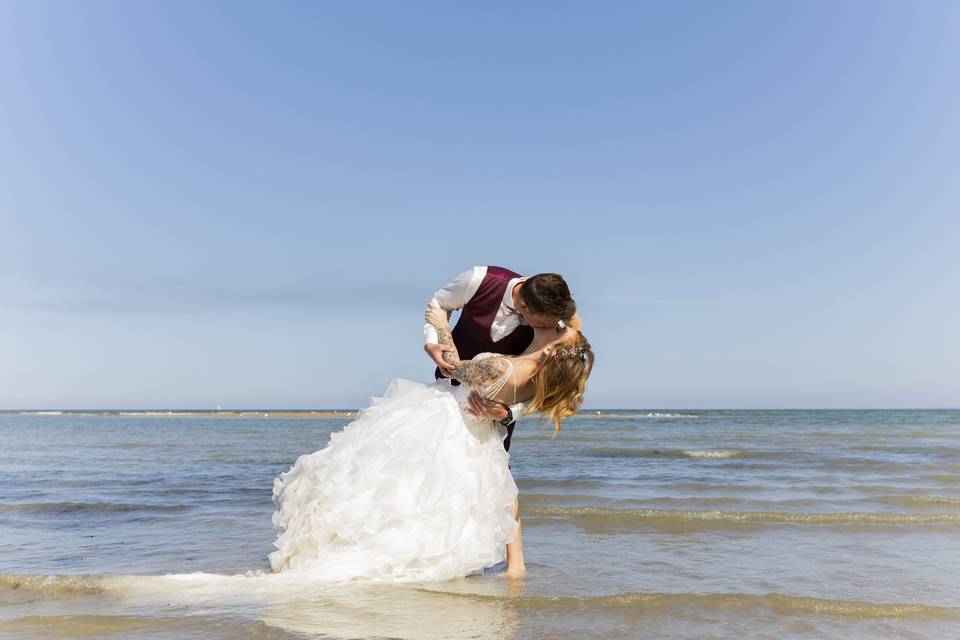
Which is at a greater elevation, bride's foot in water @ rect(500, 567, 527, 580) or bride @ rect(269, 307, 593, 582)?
bride @ rect(269, 307, 593, 582)

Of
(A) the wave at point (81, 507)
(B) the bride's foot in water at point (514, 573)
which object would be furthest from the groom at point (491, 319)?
(A) the wave at point (81, 507)

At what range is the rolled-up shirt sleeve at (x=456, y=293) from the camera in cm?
502

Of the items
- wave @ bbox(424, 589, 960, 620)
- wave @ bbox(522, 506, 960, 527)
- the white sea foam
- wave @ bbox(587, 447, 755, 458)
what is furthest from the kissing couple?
the white sea foam

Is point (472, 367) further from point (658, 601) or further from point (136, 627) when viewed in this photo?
point (136, 627)

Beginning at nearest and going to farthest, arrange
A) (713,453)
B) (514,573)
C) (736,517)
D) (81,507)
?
(514,573) < (736,517) < (81,507) < (713,453)

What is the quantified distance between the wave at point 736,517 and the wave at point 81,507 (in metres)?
4.50

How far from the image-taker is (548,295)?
460cm

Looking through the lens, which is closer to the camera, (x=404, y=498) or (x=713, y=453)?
(x=404, y=498)

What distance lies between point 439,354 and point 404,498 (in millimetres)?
977

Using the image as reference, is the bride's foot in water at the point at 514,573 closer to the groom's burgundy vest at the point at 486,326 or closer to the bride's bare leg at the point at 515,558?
the bride's bare leg at the point at 515,558

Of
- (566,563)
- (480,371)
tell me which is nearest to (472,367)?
(480,371)

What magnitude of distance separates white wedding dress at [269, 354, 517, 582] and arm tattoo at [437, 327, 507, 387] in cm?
6

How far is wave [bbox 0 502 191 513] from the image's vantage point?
351 inches

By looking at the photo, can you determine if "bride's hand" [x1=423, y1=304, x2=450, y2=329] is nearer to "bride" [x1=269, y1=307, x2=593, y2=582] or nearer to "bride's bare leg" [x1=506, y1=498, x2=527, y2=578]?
"bride" [x1=269, y1=307, x2=593, y2=582]
